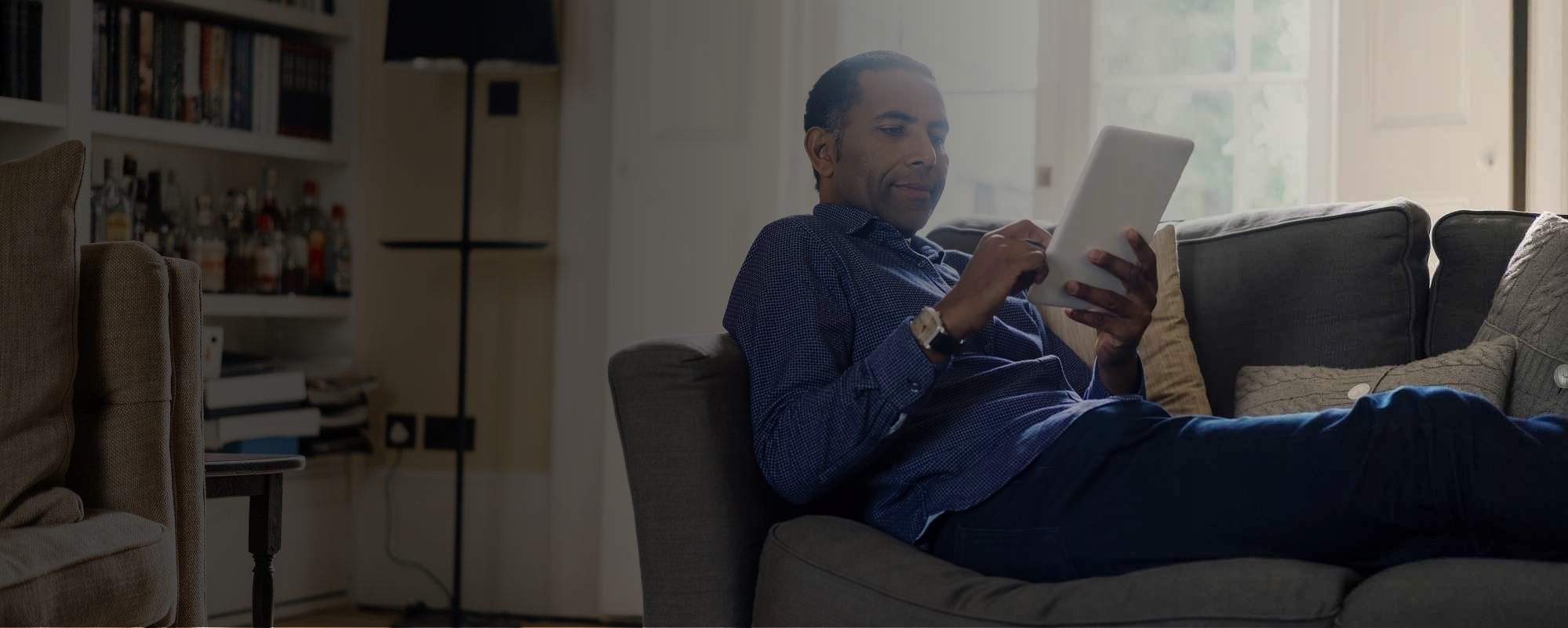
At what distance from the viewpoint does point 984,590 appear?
1385 mm

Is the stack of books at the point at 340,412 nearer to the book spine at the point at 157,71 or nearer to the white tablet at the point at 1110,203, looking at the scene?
the book spine at the point at 157,71

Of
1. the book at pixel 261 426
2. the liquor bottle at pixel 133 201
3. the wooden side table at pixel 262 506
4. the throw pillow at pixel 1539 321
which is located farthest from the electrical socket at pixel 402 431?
the throw pillow at pixel 1539 321

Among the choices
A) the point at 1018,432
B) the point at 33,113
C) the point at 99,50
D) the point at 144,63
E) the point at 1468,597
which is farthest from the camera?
the point at 144,63

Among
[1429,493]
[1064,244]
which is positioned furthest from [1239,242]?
[1429,493]

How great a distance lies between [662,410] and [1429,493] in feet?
2.55

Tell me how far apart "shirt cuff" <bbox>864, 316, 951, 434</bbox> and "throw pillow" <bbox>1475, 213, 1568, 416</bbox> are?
2.94ft

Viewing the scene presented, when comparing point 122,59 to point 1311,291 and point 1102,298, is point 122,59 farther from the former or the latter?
point 1311,291

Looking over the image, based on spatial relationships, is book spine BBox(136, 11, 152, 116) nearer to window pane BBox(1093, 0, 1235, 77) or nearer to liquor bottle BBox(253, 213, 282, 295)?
liquor bottle BBox(253, 213, 282, 295)

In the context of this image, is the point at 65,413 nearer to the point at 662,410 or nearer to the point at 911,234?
the point at 662,410

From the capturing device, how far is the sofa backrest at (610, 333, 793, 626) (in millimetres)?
1493

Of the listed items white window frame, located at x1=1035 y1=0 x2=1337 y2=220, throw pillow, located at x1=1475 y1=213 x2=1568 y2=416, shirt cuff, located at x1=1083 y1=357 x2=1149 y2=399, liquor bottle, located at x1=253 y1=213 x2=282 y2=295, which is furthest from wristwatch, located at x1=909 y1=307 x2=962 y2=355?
liquor bottle, located at x1=253 y1=213 x2=282 y2=295

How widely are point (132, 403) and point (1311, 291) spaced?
5.39 feet

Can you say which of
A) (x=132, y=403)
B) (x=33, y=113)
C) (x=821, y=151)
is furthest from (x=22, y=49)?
(x=821, y=151)

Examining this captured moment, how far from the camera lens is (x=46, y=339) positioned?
1640mm
